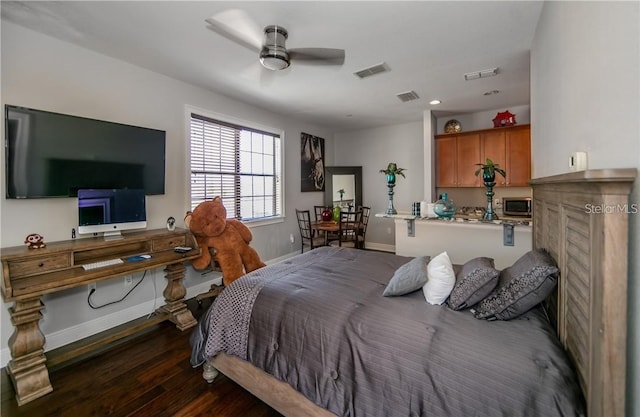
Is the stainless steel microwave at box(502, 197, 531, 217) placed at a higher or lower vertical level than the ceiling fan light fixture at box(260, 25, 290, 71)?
lower

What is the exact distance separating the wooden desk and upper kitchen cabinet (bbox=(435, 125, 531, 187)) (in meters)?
4.47

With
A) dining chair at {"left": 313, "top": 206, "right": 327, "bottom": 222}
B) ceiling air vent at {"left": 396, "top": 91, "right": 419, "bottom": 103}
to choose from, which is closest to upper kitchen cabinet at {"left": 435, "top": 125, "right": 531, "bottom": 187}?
ceiling air vent at {"left": 396, "top": 91, "right": 419, "bottom": 103}

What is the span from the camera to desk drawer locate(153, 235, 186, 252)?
272 cm

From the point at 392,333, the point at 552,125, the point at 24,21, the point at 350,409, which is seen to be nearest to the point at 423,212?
the point at 552,125

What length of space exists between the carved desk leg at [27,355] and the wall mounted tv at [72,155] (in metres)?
0.93

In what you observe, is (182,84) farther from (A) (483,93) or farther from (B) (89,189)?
(A) (483,93)

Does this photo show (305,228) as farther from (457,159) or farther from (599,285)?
(599,285)

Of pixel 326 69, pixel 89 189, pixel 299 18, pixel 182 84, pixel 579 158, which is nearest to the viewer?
pixel 579 158

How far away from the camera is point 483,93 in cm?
386

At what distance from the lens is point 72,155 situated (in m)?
2.40

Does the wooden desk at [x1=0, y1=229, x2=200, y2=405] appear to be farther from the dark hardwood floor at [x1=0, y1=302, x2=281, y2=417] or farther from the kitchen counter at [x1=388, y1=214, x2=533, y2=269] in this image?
the kitchen counter at [x1=388, y1=214, x2=533, y2=269]

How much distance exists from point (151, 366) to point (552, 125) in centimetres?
338

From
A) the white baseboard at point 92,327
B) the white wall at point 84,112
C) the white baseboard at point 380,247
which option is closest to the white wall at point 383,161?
the white baseboard at point 380,247

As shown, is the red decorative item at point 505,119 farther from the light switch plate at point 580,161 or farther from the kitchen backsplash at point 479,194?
the light switch plate at point 580,161
